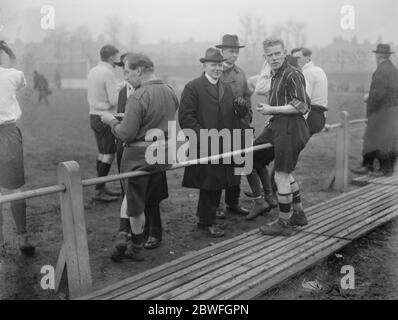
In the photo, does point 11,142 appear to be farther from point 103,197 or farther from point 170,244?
point 103,197

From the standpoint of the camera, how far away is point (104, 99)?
18.5 feet

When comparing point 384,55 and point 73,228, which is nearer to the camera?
point 73,228

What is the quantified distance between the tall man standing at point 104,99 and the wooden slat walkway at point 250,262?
211 centimetres

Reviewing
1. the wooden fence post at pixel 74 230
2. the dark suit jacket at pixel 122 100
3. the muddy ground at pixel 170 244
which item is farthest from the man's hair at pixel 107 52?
the wooden fence post at pixel 74 230

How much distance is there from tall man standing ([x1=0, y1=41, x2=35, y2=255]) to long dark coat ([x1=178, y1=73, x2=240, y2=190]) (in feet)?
4.67

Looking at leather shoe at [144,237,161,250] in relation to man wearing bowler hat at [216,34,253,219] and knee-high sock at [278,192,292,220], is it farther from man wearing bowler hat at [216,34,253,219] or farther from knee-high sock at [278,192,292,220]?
man wearing bowler hat at [216,34,253,219]

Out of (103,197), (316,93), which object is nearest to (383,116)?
(316,93)

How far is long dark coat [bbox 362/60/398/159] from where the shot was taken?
22.9ft

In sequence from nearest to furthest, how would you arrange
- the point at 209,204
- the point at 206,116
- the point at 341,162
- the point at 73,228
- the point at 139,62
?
the point at 73,228 → the point at 139,62 → the point at 206,116 → the point at 209,204 → the point at 341,162

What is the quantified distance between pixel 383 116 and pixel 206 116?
12.2 ft

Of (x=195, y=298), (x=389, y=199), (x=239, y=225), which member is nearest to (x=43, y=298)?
(x=195, y=298)

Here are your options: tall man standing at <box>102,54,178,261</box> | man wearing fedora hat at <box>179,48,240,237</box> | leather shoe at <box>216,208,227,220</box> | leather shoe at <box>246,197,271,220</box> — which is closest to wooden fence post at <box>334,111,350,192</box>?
leather shoe at <box>246,197,271,220</box>

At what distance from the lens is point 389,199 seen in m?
5.59

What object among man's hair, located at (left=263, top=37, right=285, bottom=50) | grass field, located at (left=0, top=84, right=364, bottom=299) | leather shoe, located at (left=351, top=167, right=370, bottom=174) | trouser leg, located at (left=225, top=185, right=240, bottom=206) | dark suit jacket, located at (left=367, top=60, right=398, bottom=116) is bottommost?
leather shoe, located at (left=351, top=167, right=370, bottom=174)
